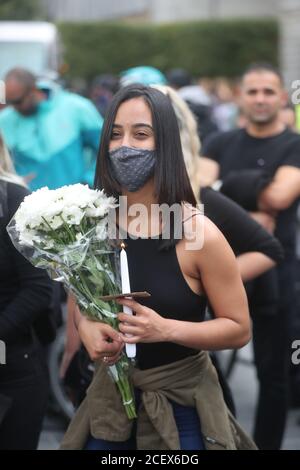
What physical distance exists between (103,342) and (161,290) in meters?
0.26

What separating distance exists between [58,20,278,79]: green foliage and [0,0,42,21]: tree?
2.57 meters

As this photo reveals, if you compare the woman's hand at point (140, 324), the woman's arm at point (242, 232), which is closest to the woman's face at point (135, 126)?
the woman's hand at point (140, 324)

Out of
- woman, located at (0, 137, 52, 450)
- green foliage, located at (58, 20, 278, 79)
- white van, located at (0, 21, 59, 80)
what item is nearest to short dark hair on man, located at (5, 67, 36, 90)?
woman, located at (0, 137, 52, 450)

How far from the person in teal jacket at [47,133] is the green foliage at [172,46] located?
30515 mm

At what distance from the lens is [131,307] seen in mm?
3000

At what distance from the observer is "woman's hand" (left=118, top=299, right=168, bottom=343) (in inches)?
118

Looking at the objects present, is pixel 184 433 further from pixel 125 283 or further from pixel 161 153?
pixel 161 153

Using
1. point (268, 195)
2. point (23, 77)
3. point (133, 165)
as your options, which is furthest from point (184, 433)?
point (23, 77)

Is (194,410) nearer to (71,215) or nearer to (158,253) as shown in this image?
(158,253)

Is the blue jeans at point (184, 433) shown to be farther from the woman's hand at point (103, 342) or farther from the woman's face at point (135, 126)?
the woman's face at point (135, 126)

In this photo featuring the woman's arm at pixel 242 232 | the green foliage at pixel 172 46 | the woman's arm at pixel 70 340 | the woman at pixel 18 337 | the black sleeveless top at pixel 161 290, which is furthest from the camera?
the green foliage at pixel 172 46

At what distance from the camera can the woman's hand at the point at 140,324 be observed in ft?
9.82

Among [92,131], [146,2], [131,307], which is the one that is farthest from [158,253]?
[146,2]

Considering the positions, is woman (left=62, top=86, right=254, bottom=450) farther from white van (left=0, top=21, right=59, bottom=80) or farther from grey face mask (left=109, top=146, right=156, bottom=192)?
white van (left=0, top=21, right=59, bottom=80)
